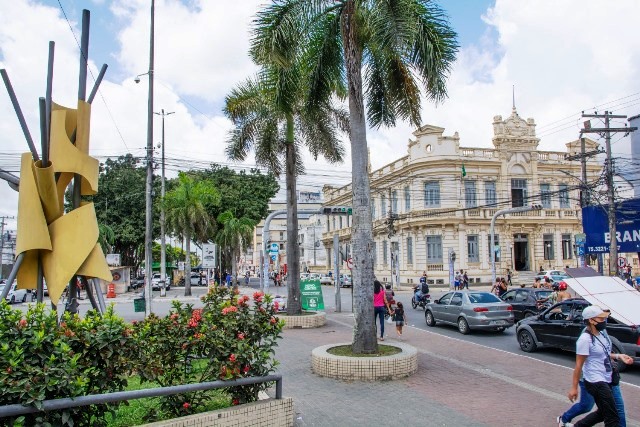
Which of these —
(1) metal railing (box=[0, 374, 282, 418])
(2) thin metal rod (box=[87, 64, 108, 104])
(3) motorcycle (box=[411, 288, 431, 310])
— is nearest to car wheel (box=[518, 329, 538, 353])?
(1) metal railing (box=[0, 374, 282, 418])

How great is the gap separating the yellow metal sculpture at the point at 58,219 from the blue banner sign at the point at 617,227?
81.5 feet

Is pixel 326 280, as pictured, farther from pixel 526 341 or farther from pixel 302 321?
pixel 526 341

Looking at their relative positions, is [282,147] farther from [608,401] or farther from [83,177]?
[608,401]

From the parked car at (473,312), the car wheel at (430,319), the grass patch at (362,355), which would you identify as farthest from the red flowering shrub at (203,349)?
the car wheel at (430,319)

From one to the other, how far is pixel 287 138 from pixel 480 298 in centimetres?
894

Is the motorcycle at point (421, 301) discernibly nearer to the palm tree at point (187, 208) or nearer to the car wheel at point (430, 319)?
the car wheel at point (430, 319)

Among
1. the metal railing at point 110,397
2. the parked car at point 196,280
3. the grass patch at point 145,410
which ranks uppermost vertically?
the metal railing at point 110,397

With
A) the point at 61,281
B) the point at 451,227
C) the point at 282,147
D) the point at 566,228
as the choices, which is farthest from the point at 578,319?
the point at 566,228

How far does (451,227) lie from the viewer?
142 ft

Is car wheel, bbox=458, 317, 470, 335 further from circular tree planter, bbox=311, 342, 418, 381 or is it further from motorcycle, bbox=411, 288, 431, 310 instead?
motorcycle, bbox=411, 288, 431, 310

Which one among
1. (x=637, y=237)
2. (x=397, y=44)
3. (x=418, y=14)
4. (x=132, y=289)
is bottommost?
(x=132, y=289)

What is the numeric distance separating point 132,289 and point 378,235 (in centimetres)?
2598

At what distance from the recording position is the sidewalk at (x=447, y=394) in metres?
6.89

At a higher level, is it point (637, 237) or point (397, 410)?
point (637, 237)
